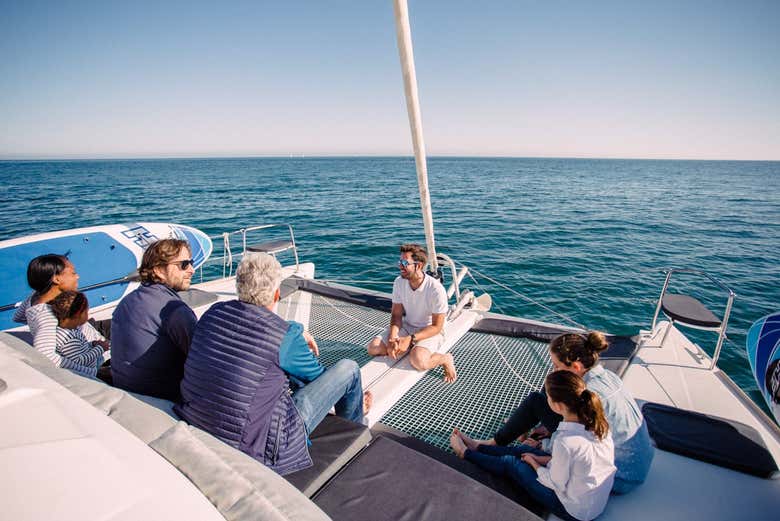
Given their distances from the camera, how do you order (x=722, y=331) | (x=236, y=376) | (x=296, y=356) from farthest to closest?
1. (x=722, y=331)
2. (x=296, y=356)
3. (x=236, y=376)

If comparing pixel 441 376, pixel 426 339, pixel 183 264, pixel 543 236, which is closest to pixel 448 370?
pixel 441 376

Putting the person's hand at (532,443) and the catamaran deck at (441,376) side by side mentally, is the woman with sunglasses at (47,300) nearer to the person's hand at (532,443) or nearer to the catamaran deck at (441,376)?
the catamaran deck at (441,376)

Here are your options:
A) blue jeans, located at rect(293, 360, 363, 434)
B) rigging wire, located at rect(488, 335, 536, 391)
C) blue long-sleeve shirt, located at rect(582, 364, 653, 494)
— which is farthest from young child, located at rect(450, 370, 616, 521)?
rigging wire, located at rect(488, 335, 536, 391)

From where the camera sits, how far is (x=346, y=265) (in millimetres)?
12594

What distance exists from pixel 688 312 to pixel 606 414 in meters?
2.72

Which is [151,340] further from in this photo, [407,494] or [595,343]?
[595,343]

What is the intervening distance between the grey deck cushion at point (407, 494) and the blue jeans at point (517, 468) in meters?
0.44

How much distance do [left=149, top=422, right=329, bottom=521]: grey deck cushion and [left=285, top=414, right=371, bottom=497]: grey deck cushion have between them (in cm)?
74

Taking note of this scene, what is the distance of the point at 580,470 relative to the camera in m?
1.85

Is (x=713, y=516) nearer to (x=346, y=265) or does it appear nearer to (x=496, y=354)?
(x=496, y=354)

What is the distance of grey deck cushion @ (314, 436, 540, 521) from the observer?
170cm

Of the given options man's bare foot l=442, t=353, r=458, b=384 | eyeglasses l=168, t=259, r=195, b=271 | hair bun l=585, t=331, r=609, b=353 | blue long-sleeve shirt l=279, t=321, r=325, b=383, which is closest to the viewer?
blue long-sleeve shirt l=279, t=321, r=325, b=383

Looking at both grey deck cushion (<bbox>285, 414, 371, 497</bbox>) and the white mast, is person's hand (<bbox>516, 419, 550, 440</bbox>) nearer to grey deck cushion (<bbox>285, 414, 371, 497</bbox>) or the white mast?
grey deck cushion (<bbox>285, 414, 371, 497</bbox>)

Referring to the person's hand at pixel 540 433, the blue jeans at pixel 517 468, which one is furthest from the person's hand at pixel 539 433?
the blue jeans at pixel 517 468
